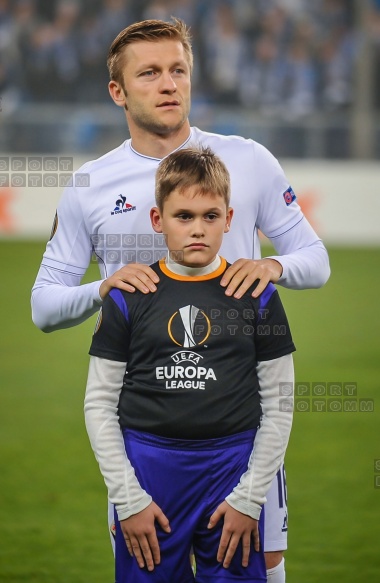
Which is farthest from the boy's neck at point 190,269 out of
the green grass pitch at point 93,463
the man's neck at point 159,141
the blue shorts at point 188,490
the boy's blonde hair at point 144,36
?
the green grass pitch at point 93,463

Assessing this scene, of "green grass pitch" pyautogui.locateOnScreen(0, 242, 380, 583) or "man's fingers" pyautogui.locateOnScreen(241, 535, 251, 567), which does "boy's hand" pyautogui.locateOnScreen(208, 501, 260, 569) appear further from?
"green grass pitch" pyautogui.locateOnScreen(0, 242, 380, 583)

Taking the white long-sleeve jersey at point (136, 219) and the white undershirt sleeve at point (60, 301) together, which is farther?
the white long-sleeve jersey at point (136, 219)

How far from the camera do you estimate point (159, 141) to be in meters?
3.68

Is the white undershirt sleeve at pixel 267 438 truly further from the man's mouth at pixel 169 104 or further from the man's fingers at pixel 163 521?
the man's mouth at pixel 169 104

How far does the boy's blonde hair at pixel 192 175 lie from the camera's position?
3.17m

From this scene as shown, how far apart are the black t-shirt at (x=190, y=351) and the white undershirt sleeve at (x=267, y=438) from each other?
32mm

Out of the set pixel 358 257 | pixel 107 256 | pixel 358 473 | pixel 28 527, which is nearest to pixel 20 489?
pixel 28 527

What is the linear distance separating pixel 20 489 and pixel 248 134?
33.7 feet

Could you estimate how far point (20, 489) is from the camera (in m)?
6.08

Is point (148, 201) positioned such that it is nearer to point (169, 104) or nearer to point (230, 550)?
point (169, 104)

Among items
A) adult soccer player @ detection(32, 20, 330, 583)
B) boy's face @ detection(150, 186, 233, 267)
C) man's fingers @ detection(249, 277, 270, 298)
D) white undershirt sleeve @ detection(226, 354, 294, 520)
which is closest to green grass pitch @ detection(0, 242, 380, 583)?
adult soccer player @ detection(32, 20, 330, 583)

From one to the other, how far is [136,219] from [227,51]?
15.3 m

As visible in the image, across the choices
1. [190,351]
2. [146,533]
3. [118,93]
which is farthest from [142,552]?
[118,93]

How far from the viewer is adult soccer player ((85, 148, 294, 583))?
311 cm
